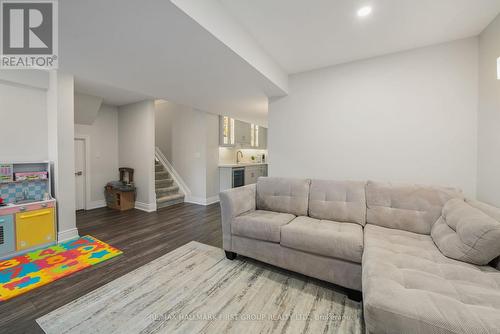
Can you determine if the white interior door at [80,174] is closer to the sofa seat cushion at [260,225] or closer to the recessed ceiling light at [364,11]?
the sofa seat cushion at [260,225]

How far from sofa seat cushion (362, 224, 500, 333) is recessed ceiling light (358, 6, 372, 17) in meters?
2.00

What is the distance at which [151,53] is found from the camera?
1936mm

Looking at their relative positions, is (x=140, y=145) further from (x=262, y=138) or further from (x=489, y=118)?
(x=489, y=118)

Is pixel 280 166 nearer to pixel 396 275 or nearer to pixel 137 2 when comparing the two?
pixel 396 275

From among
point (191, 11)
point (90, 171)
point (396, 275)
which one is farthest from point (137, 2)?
point (90, 171)

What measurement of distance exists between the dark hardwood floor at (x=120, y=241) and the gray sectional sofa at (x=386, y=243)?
0.98m

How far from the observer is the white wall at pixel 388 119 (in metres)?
2.14

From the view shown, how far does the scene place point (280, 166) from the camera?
3207 mm

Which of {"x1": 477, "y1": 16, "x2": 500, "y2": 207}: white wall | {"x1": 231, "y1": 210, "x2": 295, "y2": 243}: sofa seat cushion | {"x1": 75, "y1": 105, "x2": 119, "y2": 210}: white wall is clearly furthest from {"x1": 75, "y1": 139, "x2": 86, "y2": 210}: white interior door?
{"x1": 477, "y1": 16, "x2": 500, "y2": 207}: white wall

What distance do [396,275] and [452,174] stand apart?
1823mm

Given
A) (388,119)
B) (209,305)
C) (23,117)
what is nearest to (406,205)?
(388,119)

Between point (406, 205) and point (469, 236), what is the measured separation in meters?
0.69

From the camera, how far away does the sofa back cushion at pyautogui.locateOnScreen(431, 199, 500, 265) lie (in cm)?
122

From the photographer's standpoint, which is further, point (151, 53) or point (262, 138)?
point (262, 138)
